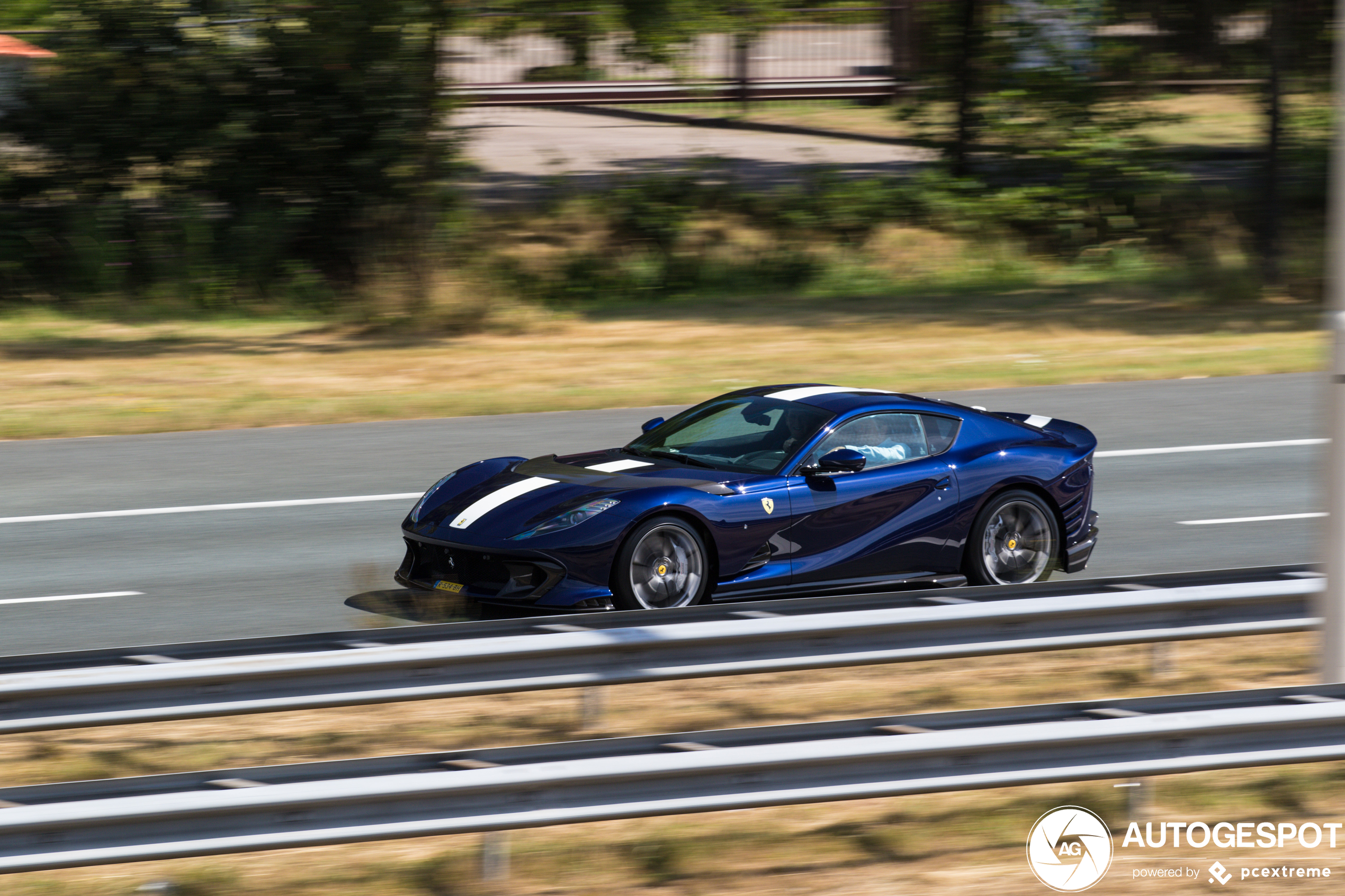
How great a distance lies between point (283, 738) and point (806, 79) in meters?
27.6

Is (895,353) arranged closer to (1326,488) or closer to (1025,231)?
(1025,231)

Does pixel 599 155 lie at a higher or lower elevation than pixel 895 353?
higher

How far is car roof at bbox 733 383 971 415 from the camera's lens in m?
9.29

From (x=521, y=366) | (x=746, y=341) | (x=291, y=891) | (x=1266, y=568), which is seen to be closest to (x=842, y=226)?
Answer: (x=746, y=341)

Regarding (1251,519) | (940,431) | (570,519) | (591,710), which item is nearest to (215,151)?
(1251,519)

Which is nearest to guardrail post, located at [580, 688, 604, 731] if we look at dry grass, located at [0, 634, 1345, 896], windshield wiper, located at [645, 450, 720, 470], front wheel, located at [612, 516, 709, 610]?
dry grass, located at [0, 634, 1345, 896]

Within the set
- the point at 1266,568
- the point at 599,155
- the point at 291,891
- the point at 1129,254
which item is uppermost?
the point at 599,155

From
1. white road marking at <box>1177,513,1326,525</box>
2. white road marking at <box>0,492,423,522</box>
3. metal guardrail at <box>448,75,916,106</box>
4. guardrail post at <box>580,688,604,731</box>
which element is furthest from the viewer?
metal guardrail at <box>448,75,916,106</box>

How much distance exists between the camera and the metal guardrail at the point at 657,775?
4.57 metres

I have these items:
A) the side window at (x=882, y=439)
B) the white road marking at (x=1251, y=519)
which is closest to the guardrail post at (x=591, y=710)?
the side window at (x=882, y=439)

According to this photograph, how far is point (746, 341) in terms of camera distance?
2039 centimetres

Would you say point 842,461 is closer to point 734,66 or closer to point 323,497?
point 323,497

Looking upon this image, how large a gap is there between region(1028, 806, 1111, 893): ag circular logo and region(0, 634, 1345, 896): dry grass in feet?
0.25

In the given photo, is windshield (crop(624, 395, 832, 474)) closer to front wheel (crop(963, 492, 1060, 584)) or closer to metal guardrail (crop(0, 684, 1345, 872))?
front wheel (crop(963, 492, 1060, 584))
